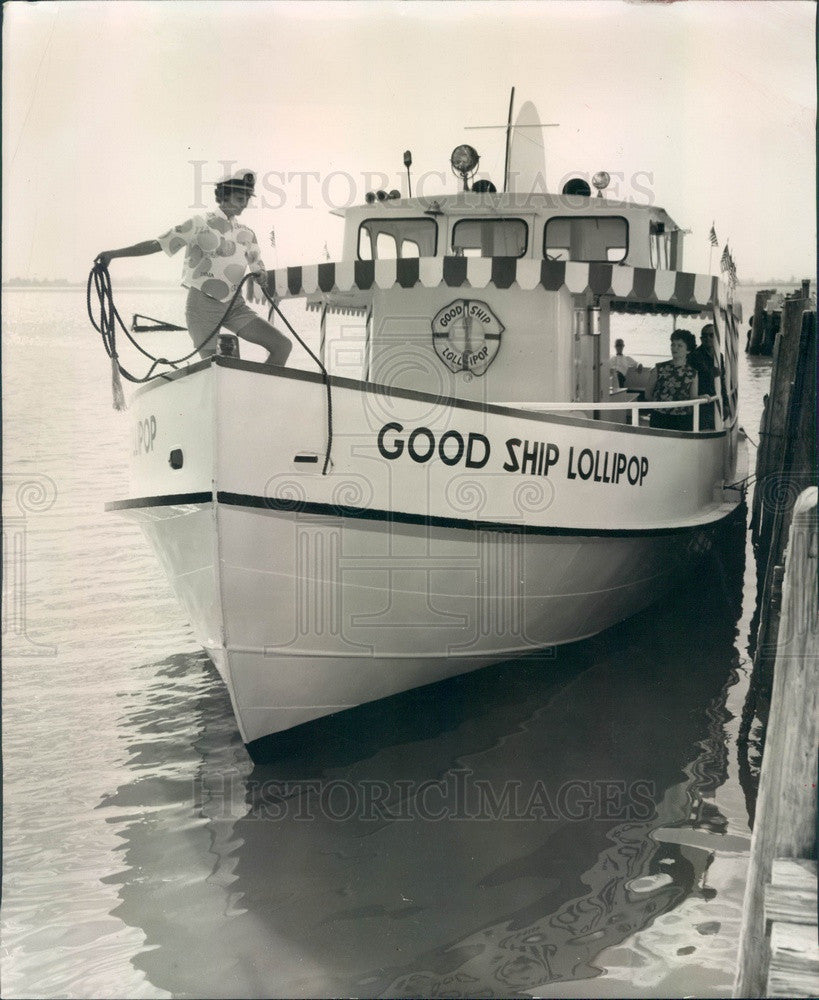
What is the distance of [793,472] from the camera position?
8547mm

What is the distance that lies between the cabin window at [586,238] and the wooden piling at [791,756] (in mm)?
5529

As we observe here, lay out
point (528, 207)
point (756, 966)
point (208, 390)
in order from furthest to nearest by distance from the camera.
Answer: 1. point (528, 207)
2. point (208, 390)
3. point (756, 966)

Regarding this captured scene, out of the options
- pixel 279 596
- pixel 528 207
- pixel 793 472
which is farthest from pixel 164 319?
pixel 793 472

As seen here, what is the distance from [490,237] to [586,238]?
2.55 feet

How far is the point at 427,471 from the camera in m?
5.76

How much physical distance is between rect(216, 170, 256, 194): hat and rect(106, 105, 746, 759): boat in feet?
3.64

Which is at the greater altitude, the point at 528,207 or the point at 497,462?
the point at 528,207

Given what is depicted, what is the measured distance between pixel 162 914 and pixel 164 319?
→ 3.44 meters

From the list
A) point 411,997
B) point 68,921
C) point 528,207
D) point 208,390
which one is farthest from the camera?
point 528,207

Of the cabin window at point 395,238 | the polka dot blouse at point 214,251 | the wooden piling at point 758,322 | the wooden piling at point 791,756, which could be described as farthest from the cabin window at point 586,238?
the wooden piling at point 758,322

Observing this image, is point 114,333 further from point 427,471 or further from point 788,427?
point 788,427

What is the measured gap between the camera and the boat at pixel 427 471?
5.34 metres

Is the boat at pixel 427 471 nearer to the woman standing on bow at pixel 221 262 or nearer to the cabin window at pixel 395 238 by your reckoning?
the cabin window at pixel 395 238

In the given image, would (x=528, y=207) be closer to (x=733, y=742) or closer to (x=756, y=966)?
(x=733, y=742)
